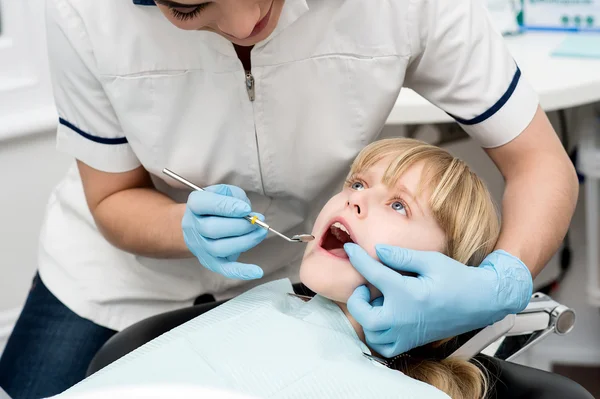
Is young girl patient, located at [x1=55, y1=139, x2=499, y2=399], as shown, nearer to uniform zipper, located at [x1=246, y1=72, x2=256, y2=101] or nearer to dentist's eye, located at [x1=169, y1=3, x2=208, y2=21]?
uniform zipper, located at [x1=246, y1=72, x2=256, y2=101]

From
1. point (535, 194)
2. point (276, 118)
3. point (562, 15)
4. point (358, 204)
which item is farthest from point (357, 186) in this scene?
point (562, 15)

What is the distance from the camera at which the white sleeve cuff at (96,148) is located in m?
1.37

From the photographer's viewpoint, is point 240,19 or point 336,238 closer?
point 240,19

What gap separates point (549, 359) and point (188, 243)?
153 cm

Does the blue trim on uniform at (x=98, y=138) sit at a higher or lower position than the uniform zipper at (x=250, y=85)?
lower

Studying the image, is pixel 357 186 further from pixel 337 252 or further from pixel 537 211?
pixel 537 211

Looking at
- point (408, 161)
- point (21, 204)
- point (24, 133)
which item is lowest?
point (21, 204)

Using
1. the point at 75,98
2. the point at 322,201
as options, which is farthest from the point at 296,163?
the point at 75,98

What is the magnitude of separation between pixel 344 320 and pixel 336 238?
14cm

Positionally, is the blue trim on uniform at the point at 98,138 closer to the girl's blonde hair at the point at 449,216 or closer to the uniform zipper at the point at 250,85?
the uniform zipper at the point at 250,85

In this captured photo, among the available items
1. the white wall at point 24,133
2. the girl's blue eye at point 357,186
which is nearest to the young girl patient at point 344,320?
the girl's blue eye at point 357,186

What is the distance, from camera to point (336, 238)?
129 centimetres

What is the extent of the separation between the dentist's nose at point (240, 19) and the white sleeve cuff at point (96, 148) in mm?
398

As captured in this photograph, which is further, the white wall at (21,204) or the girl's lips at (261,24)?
the white wall at (21,204)
